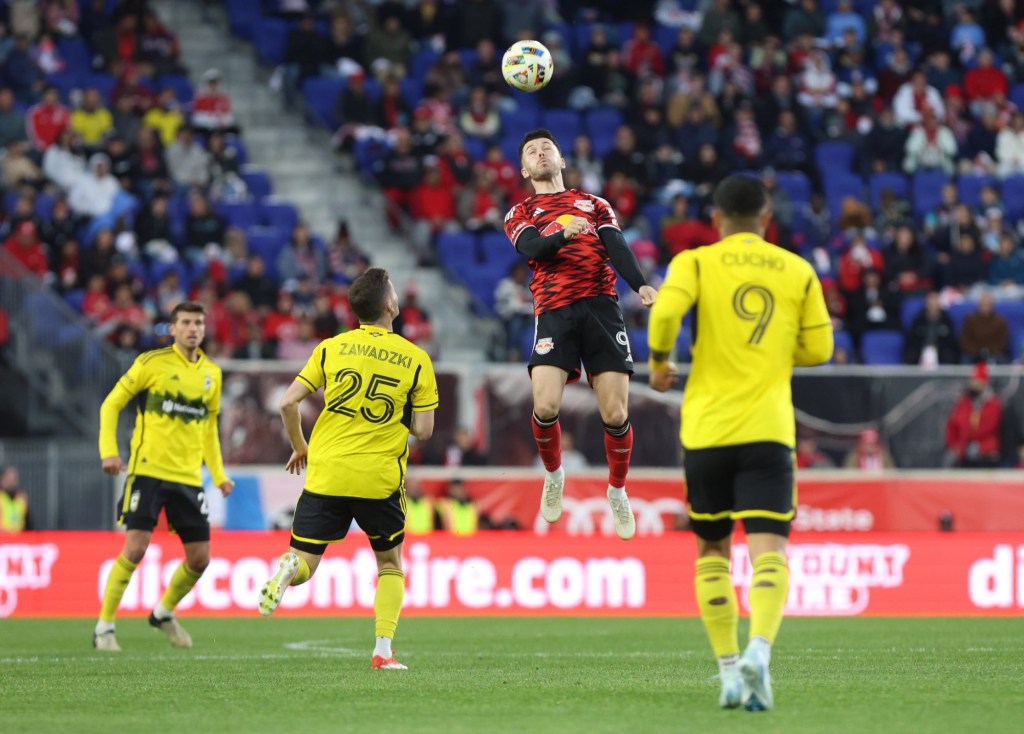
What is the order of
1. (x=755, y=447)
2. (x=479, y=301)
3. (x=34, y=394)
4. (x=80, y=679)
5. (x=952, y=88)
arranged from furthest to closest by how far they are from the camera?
(x=952, y=88) → (x=479, y=301) → (x=34, y=394) → (x=80, y=679) → (x=755, y=447)

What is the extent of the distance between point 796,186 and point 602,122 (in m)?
3.31

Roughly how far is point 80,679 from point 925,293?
16.6m

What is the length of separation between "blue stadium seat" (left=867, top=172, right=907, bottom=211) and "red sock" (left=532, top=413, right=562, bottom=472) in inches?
638

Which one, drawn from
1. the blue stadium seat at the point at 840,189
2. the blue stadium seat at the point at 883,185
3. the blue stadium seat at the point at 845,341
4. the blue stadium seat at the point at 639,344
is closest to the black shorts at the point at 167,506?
the blue stadium seat at the point at 639,344

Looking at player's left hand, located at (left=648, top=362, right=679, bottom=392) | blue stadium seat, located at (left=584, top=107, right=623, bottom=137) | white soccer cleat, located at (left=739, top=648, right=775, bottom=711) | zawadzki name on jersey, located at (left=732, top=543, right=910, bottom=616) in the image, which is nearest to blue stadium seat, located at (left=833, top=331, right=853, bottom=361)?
zawadzki name on jersey, located at (left=732, top=543, right=910, bottom=616)

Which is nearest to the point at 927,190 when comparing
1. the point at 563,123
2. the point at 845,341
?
the point at 845,341

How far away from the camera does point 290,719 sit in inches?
301

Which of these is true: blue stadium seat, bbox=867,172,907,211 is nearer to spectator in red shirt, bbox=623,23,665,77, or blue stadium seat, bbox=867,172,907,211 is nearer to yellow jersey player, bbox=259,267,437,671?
spectator in red shirt, bbox=623,23,665,77

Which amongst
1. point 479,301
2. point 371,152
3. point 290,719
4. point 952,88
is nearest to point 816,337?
point 290,719

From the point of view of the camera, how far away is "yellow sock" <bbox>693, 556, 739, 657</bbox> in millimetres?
7770

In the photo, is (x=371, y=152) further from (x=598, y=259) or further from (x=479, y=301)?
(x=598, y=259)

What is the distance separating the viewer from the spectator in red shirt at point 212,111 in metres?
26.0

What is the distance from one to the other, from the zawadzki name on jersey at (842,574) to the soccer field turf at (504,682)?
2.45 metres

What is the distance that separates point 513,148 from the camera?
1061 inches
